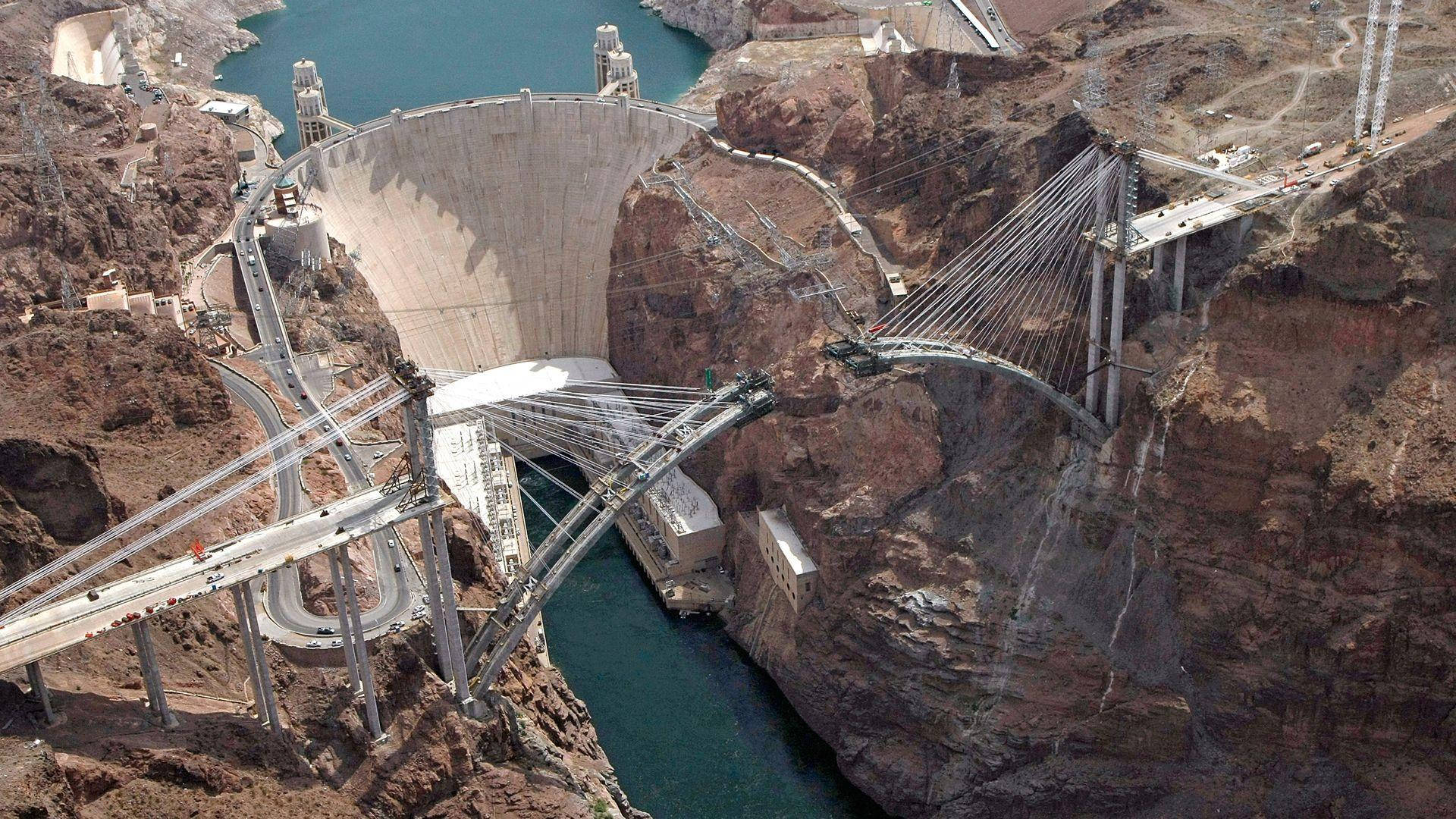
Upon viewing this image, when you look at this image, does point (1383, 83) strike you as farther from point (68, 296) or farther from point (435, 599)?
point (68, 296)

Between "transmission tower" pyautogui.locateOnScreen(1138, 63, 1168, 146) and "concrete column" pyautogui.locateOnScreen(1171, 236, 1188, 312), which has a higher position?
"transmission tower" pyautogui.locateOnScreen(1138, 63, 1168, 146)

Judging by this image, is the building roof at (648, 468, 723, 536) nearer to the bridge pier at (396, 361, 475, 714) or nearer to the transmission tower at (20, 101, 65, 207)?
the bridge pier at (396, 361, 475, 714)

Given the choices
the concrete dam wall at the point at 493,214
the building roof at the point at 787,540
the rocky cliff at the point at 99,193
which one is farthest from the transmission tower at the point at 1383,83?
the rocky cliff at the point at 99,193

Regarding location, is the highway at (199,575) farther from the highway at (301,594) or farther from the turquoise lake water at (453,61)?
the turquoise lake water at (453,61)

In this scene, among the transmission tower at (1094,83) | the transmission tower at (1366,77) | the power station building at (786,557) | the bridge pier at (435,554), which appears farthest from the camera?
the transmission tower at (1094,83)

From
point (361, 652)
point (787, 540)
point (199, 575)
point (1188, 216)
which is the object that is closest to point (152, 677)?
point (199, 575)

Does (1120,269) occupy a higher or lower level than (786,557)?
higher

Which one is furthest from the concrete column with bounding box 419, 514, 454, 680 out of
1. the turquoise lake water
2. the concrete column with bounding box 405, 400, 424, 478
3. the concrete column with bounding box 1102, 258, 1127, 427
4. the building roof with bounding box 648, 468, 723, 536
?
the turquoise lake water
